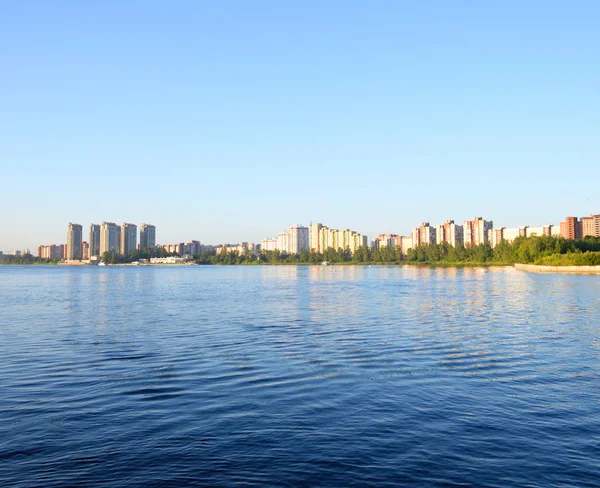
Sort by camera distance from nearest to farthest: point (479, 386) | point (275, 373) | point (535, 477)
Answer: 1. point (535, 477)
2. point (479, 386)
3. point (275, 373)

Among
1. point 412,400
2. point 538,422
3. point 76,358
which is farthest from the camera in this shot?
point 76,358

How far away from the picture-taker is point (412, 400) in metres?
13.5

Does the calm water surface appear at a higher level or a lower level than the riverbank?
lower

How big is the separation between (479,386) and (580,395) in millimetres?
2419

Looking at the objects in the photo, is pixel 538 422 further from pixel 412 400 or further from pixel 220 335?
pixel 220 335

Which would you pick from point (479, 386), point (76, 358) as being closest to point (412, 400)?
point (479, 386)

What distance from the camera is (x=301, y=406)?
13.1 m

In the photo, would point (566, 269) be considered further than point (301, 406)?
Yes

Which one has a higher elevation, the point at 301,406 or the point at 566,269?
the point at 566,269

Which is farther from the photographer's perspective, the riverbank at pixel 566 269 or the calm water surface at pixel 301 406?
the riverbank at pixel 566 269

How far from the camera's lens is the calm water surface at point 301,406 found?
30.3 ft

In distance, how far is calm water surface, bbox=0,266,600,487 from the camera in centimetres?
925

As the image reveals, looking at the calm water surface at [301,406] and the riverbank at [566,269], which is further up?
the riverbank at [566,269]

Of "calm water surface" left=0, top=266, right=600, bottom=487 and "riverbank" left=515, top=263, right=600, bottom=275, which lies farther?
"riverbank" left=515, top=263, right=600, bottom=275
